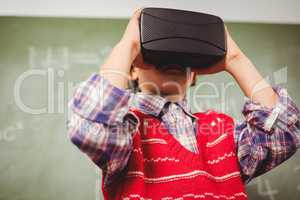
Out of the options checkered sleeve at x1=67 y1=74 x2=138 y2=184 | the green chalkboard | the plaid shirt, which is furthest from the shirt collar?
the green chalkboard

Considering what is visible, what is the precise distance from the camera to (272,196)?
41.9 inches

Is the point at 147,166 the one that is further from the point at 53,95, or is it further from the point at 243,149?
the point at 53,95

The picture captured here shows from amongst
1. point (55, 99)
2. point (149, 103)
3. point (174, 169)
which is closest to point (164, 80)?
point (149, 103)

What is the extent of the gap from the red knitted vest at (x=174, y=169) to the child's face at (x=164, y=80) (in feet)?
0.20

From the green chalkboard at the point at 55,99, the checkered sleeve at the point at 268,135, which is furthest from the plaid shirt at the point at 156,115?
the green chalkboard at the point at 55,99

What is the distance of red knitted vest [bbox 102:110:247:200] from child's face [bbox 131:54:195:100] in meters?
0.06

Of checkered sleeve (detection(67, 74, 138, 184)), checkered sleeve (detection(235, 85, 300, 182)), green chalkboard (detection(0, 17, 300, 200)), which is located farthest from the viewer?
green chalkboard (detection(0, 17, 300, 200))

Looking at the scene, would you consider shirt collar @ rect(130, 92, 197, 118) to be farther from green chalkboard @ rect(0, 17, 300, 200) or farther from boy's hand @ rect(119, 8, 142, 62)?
green chalkboard @ rect(0, 17, 300, 200)

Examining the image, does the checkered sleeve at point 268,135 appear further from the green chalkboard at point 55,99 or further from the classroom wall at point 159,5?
the classroom wall at point 159,5

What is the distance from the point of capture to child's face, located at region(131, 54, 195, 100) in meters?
0.68

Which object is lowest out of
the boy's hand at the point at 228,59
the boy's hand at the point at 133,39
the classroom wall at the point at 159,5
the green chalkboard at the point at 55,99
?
the green chalkboard at the point at 55,99

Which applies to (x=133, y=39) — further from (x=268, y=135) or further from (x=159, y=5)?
(x=159, y=5)

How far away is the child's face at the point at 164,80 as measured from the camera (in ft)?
2.23

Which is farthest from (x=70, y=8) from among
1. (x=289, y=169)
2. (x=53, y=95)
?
(x=289, y=169)
